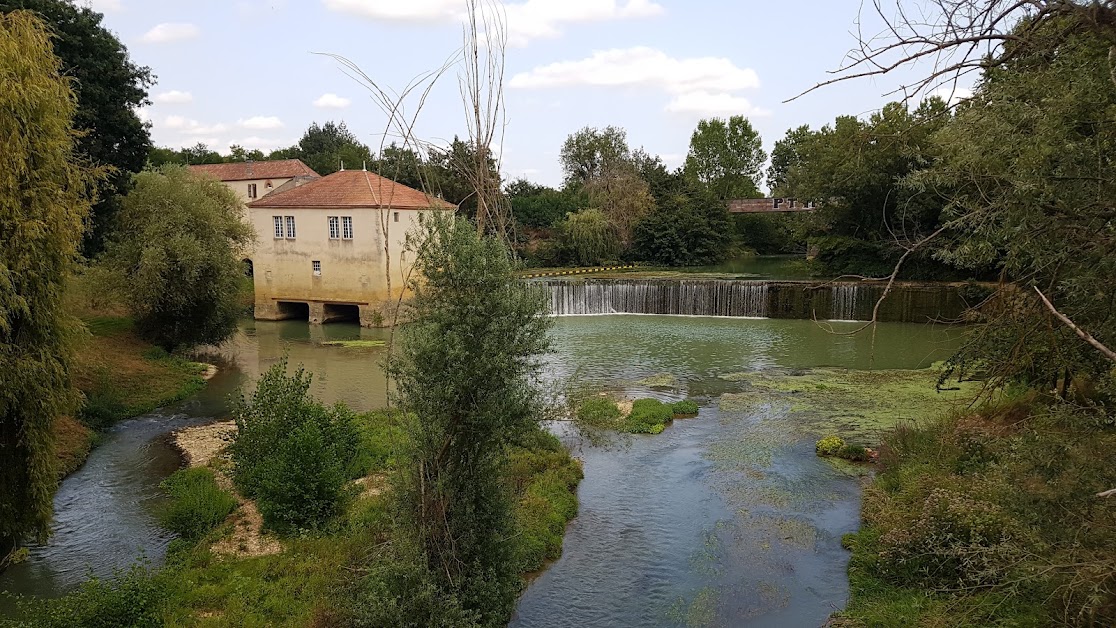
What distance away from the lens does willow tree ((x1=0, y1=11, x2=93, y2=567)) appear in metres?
9.02

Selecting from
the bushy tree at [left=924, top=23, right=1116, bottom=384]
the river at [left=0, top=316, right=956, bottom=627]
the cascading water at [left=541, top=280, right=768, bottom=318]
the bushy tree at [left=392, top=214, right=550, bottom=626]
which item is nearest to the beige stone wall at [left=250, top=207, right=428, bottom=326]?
the cascading water at [left=541, top=280, right=768, bottom=318]

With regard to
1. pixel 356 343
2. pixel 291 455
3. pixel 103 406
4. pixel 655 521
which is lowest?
pixel 655 521

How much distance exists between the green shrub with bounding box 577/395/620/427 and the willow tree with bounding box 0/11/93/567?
920 cm

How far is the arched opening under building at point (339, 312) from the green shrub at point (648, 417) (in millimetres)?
17381

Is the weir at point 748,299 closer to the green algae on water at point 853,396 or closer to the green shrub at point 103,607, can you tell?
the green algae on water at point 853,396

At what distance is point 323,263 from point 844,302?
20355mm

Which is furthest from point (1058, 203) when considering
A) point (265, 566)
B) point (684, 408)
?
point (684, 408)

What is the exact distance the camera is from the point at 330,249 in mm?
29672

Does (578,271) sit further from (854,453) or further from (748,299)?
(854,453)

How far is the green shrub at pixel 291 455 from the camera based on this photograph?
10.1 m

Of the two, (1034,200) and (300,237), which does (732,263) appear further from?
(1034,200)

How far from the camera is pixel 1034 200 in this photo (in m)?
5.55

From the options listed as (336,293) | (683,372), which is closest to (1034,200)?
(683,372)

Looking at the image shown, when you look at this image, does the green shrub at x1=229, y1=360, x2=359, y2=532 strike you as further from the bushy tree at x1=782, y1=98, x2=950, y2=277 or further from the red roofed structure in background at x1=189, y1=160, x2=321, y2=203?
the red roofed structure in background at x1=189, y1=160, x2=321, y2=203
